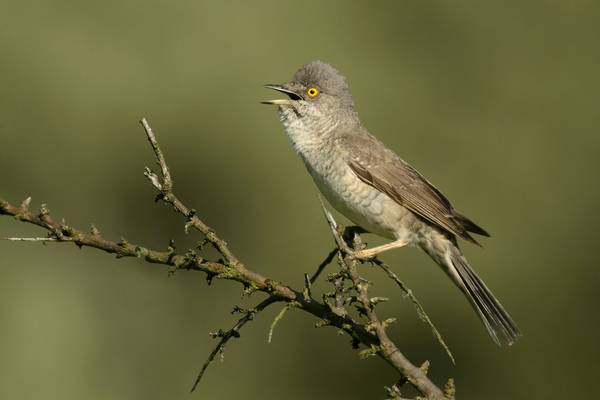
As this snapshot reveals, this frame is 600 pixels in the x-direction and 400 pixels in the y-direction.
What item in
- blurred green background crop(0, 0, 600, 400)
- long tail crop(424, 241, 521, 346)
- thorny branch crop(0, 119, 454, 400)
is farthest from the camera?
blurred green background crop(0, 0, 600, 400)

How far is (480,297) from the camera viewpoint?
368cm

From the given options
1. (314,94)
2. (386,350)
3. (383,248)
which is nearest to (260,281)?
(386,350)

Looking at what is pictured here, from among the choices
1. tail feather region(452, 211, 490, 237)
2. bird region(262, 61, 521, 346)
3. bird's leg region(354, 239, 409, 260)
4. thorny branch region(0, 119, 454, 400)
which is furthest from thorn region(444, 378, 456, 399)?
tail feather region(452, 211, 490, 237)

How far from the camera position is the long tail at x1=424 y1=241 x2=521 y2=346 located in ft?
11.8

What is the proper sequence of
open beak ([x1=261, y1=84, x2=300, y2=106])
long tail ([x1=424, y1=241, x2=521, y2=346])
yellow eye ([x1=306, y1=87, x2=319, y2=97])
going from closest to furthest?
long tail ([x1=424, y1=241, x2=521, y2=346])
open beak ([x1=261, y1=84, x2=300, y2=106])
yellow eye ([x1=306, y1=87, x2=319, y2=97])

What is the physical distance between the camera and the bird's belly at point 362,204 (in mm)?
3732

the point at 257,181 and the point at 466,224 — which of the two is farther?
the point at 257,181

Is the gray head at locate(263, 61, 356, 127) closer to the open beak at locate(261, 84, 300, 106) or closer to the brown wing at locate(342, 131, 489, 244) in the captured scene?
the open beak at locate(261, 84, 300, 106)

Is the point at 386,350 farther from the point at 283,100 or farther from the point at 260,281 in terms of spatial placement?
the point at 283,100

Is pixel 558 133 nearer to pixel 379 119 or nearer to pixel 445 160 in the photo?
pixel 445 160

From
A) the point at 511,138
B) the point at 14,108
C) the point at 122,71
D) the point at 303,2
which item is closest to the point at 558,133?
the point at 511,138

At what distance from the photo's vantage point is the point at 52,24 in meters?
7.52

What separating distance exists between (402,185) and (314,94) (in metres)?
0.62

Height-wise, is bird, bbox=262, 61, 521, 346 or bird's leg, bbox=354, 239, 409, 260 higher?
bird, bbox=262, 61, 521, 346
